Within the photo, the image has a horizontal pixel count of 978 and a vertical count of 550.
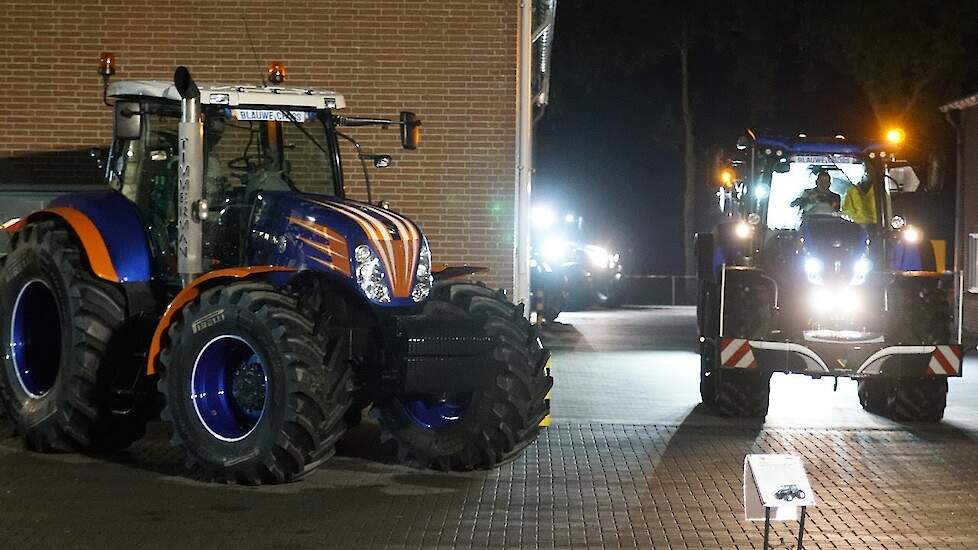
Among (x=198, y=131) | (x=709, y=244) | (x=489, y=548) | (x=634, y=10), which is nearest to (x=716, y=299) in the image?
(x=709, y=244)

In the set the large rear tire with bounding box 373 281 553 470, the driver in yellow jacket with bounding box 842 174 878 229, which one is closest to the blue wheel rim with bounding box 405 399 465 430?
the large rear tire with bounding box 373 281 553 470

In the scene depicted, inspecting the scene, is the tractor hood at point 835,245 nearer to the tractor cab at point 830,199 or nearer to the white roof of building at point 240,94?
the tractor cab at point 830,199

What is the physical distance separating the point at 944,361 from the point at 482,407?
5846mm

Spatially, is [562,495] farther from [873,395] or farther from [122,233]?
[873,395]

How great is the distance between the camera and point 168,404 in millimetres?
11016

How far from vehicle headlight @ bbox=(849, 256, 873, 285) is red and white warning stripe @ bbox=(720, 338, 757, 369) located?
125 centimetres

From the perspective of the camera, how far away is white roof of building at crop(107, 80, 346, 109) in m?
11.9

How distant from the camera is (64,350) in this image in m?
12.0

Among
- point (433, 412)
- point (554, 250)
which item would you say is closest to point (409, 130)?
point (433, 412)

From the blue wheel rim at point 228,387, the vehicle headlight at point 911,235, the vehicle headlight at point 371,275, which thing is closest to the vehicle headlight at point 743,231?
the vehicle headlight at point 911,235

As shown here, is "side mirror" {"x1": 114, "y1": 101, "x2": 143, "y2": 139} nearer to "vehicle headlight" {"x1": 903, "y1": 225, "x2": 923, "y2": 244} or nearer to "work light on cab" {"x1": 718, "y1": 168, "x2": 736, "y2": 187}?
"work light on cab" {"x1": 718, "y1": 168, "x2": 736, "y2": 187}

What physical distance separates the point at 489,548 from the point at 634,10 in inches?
1644

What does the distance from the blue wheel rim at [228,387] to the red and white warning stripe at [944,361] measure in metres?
7.12

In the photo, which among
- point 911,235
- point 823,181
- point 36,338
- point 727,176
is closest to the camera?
point 36,338
